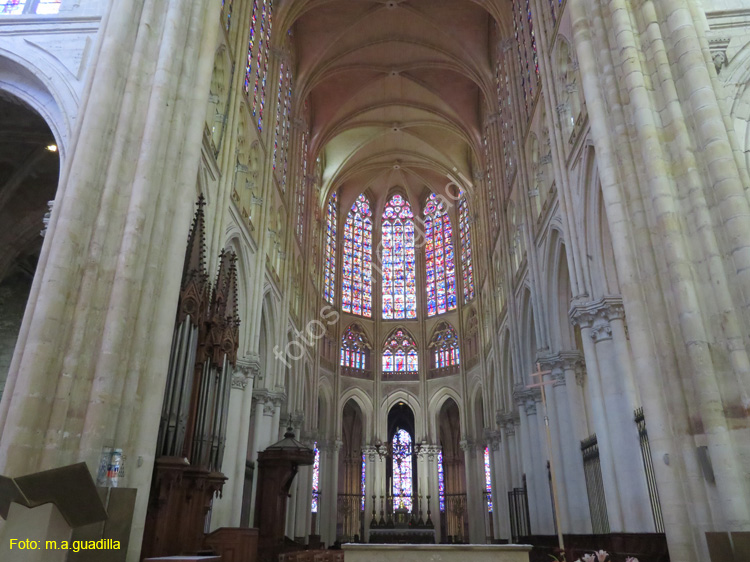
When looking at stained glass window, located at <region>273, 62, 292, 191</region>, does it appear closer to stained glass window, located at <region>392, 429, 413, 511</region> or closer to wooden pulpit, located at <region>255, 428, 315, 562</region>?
wooden pulpit, located at <region>255, 428, 315, 562</region>

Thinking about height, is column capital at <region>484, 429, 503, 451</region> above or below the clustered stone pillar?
above

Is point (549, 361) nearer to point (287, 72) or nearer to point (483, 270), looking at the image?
point (483, 270)

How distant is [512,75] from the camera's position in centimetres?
2177

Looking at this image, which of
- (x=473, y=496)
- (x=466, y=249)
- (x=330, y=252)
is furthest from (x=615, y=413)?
(x=330, y=252)

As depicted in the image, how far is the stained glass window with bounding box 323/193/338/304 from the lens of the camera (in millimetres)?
35406

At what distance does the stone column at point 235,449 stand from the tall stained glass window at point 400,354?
19.6m

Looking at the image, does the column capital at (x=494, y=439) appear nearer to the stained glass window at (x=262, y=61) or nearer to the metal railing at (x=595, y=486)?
the metal railing at (x=595, y=486)

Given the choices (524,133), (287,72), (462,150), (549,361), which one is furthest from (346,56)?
(549,361)

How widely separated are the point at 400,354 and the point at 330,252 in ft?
24.6

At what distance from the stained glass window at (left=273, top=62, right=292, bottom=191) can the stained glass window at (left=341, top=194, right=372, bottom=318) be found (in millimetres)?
13260

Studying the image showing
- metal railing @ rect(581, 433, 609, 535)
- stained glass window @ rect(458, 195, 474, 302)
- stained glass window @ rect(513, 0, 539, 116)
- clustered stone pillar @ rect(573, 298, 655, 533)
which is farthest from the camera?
stained glass window @ rect(458, 195, 474, 302)

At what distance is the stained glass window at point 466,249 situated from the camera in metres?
34.8

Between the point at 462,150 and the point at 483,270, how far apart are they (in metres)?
8.24

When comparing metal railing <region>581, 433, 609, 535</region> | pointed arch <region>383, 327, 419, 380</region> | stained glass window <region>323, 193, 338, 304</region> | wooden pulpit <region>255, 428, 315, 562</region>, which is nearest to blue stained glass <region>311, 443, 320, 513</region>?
pointed arch <region>383, 327, 419, 380</region>
